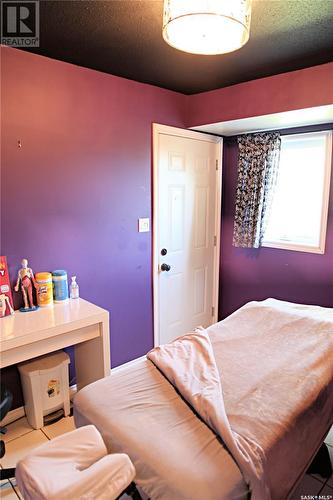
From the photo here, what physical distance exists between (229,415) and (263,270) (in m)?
2.10

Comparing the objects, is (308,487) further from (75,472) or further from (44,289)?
(44,289)

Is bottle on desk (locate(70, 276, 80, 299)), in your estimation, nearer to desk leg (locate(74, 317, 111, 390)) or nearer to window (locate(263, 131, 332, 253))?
desk leg (locate(74, 317, 111, 390))

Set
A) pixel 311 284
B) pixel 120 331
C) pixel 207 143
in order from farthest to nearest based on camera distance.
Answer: pixel 207 143, pixel 311 284, pixel 120 331

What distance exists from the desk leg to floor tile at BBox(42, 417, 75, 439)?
0.81 feet

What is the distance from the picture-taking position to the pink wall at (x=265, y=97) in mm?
2230

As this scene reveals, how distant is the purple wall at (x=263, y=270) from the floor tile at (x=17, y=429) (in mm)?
2219

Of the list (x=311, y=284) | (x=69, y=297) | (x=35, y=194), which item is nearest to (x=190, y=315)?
(x=311, y=284)

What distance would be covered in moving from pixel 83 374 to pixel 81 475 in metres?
1.31

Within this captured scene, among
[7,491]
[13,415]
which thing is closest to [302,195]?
[13,415]

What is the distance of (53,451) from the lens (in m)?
1.20

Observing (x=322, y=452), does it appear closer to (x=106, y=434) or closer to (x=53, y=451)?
(x=106, y=434)

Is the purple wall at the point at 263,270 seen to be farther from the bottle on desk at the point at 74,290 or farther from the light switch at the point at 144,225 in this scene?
the bottle on desk at the point at 74,290

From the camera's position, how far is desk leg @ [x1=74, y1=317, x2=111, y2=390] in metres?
2.12

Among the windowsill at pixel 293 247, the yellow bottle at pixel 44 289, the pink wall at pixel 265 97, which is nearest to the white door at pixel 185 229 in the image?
the pink wall at pixel 265 97
